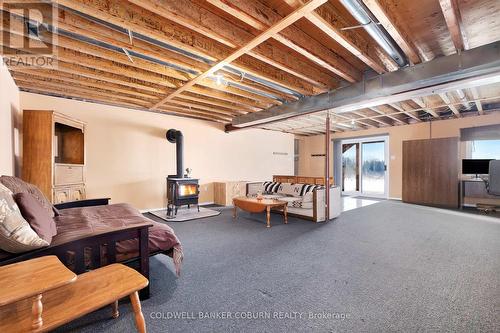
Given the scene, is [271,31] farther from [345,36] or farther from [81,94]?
[81,94]

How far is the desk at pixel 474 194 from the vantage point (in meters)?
5.64

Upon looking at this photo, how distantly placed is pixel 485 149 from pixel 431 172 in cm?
134

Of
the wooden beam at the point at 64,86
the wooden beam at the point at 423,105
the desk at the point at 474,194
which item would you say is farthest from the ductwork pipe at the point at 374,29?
the desk at the point at 474,194

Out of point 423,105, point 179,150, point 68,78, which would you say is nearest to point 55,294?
point 68,78

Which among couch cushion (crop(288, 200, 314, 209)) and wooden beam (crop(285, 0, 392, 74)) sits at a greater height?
wooden beam (crop(285, 0, 392, 74))

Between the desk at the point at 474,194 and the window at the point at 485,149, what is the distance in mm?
736

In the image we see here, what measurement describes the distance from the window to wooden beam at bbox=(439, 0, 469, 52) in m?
4.87

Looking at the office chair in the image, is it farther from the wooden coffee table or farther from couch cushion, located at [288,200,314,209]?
the wooden coffee table

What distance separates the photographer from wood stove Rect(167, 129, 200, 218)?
16.5 ft

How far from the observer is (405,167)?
6.74 metres

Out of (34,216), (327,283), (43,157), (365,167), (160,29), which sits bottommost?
(327,283)

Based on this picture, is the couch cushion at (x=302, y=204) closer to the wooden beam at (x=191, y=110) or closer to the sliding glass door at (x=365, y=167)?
the wooden beam at (x=191, y=110)

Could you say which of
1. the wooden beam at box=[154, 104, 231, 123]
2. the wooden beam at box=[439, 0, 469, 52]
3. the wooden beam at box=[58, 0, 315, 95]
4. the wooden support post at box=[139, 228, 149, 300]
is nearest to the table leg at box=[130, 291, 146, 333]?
the wooden support post at box=[139, 228, 149, 300]

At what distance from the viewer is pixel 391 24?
2.18 metres
